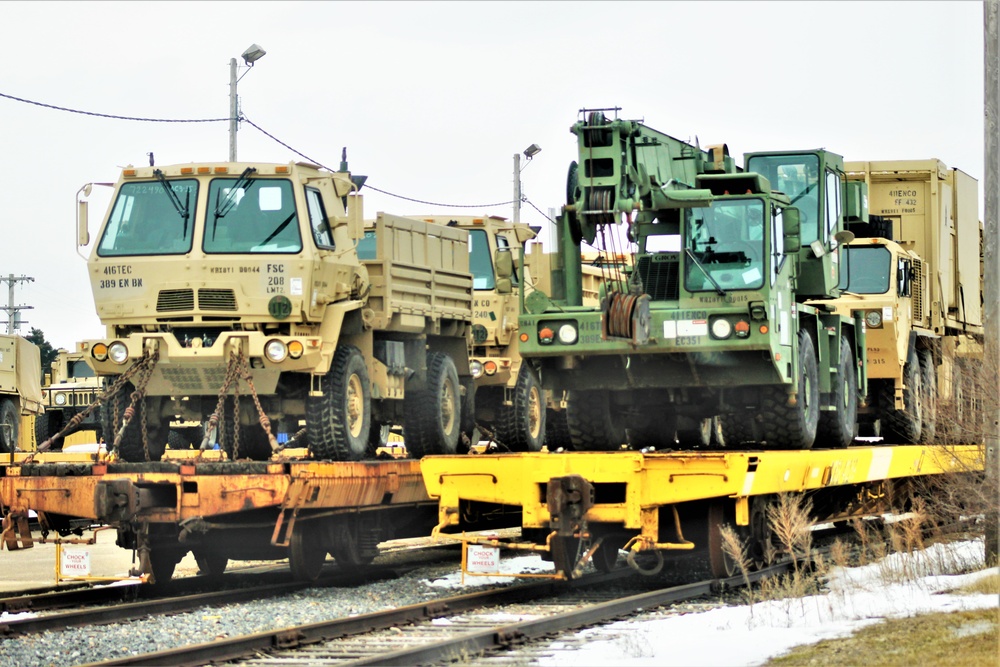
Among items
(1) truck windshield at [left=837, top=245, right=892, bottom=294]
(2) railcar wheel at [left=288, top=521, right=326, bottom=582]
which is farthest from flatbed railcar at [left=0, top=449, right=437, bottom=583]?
(1) truck windshield at [left=837, top=245, right=892, bottom=294]

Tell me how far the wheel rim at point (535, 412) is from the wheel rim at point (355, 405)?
178 inches

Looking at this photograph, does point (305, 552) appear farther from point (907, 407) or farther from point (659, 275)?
point (907, 407)

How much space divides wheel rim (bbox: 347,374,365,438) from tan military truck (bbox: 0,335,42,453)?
561 inches

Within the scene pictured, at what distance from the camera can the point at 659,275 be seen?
46.9 feet

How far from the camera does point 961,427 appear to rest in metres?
16.4

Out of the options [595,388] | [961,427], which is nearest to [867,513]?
[961,427]

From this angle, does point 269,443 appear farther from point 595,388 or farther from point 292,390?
point 595,388

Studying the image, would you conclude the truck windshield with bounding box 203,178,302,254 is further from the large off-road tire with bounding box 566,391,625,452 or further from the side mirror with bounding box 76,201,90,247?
the large off-road tire with bounding box 566,391,625,452

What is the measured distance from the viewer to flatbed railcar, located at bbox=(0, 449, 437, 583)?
13.0m

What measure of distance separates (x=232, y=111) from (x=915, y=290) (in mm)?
13167

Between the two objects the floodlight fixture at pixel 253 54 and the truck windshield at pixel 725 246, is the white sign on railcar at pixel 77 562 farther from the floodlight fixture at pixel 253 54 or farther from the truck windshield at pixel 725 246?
the floodlight fixture at pixel 253 54

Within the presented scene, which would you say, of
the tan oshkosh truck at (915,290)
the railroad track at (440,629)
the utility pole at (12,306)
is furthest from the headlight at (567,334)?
the utility pole at (12,306)

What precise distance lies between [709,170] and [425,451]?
4.03 metres

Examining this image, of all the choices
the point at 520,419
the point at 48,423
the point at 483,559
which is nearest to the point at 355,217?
the point at 483,559
